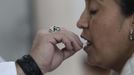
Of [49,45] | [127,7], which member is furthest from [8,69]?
[127,7]

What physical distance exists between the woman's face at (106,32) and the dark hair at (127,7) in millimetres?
18

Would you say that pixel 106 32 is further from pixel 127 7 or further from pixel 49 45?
pixel 49 45

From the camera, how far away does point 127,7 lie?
3.12ft

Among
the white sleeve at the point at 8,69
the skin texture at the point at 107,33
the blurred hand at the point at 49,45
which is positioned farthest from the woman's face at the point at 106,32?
the white sleeve at the point at 8,69

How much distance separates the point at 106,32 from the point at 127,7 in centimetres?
12

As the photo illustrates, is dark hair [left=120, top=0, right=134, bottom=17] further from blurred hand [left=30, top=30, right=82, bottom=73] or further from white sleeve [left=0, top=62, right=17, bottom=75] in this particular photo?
white sleeve [left=0, top=62, right=17, bottom=75]

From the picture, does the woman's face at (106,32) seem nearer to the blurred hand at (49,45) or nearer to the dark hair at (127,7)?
the dark hair at (127,7)

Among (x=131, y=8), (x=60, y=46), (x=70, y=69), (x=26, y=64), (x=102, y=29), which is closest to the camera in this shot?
(x=131, y=8)

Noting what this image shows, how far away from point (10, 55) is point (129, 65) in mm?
793

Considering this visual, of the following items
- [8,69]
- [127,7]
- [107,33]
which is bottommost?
[8,69]

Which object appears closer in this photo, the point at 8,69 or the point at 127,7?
the point at 127,7

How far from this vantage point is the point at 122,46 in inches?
39.6

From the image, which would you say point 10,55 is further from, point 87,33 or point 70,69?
point 87,33

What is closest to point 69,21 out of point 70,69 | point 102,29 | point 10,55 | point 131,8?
point 70,69
